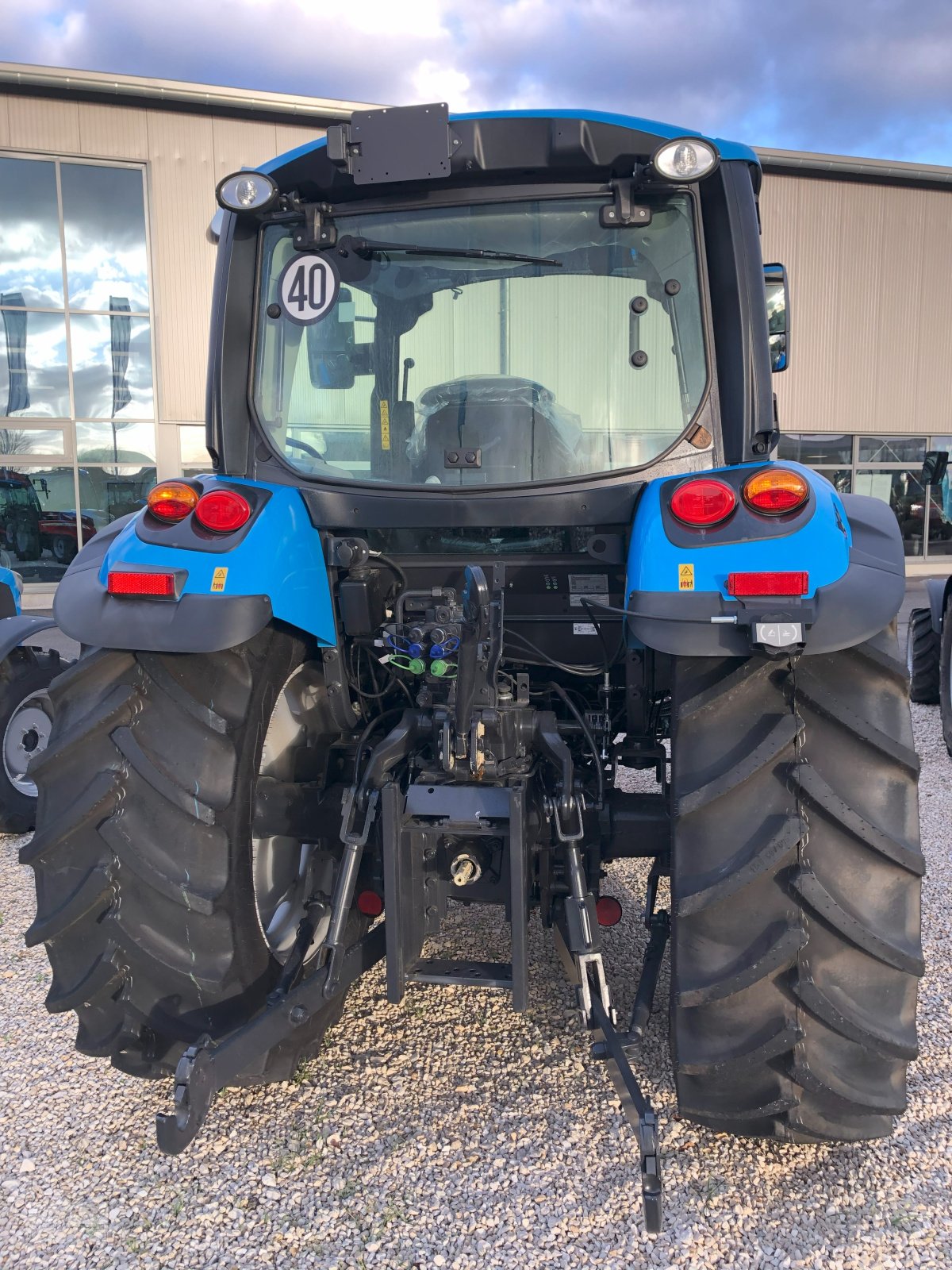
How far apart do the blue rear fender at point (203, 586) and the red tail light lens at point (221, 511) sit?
0.03 meters

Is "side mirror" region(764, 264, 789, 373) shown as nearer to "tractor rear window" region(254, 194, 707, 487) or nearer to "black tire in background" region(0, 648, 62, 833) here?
"tractor rear window" region(254, 194, 707, 487)

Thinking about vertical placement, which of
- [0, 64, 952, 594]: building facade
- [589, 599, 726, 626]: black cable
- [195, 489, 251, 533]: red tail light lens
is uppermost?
[0, 64, 952, 594]: building facade

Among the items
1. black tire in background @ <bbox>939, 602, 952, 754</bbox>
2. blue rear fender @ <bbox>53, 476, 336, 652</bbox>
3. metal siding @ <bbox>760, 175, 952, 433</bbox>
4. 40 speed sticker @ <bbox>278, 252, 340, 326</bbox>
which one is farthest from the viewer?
metal siding @ <bbox>760, 175, 952, 433</bbox>

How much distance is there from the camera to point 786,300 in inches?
110

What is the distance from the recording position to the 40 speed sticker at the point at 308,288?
2.66 meters

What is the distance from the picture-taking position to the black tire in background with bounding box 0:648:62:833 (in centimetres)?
463

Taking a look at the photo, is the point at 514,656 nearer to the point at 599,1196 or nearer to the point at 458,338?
the point at 458,338

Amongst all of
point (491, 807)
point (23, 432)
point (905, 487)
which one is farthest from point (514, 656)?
point (905, 487)

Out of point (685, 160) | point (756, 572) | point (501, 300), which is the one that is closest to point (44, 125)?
point (501, 300)

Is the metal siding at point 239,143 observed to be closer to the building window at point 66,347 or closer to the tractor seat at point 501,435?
the building window at point 66,347

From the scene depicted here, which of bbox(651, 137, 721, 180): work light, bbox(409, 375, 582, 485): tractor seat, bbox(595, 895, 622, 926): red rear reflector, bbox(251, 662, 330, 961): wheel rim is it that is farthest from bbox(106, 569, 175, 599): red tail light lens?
bbox(651, 137, 721, 180): work light

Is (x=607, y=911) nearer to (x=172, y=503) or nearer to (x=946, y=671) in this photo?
(x=172, y=503)

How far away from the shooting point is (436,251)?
2.57 metres

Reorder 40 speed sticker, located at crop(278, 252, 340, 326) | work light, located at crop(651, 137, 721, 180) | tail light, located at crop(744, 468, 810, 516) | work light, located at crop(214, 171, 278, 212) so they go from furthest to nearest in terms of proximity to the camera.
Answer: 40 speed sticker, located at crop(278, 252, 340, 326)
work light, located at crop(214, 171, 278, 212)
work light, located at crop(651, 137, 721, 180)
tail light, located at crop(744, 468, 810, 516)
